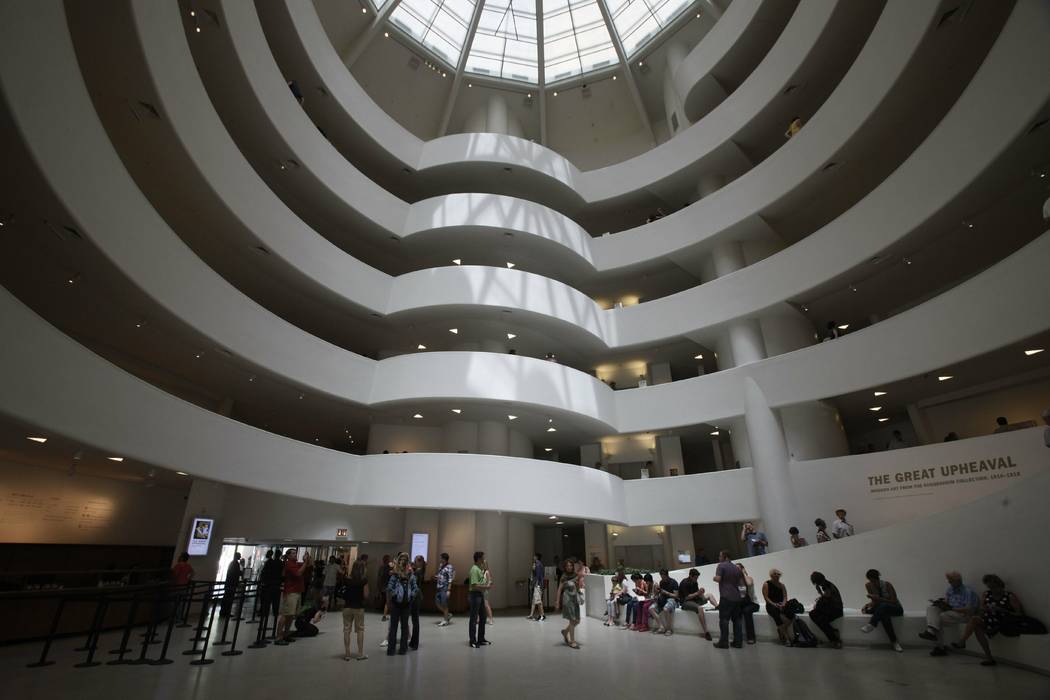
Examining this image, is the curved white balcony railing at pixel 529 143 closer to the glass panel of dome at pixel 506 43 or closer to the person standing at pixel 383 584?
the glass panel of dome at pixel 506 43

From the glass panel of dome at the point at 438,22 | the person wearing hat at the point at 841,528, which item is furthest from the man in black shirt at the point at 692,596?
the glass panel of dome at the point at 438,22

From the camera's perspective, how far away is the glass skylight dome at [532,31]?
82.2 ft

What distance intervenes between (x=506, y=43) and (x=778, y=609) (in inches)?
1107

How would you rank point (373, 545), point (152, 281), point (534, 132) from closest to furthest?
A: 1. point (152, 281)
2. point (373, 545)
3. point (534, 132)

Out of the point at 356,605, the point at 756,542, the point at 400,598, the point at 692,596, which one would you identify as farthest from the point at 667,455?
the point at 356,605

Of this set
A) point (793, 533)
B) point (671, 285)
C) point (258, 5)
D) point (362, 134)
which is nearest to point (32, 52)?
point (258, 5)

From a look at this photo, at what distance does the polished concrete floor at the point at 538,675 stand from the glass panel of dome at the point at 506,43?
27918 mm

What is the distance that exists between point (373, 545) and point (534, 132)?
A: 23683mm

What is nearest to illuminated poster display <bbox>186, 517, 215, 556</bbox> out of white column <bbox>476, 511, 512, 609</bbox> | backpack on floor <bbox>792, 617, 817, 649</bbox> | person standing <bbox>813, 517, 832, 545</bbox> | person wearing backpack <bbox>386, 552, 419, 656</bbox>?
white column <bbox>476, 511, 512, 609</bbox>

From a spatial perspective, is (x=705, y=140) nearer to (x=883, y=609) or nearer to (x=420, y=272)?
(x=420, y=272)

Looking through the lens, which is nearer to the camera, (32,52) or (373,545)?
(32,52)

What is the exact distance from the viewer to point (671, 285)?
81.7ft

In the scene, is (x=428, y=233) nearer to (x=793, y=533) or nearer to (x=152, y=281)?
(x=152, y=281)

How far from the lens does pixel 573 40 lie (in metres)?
26.9
